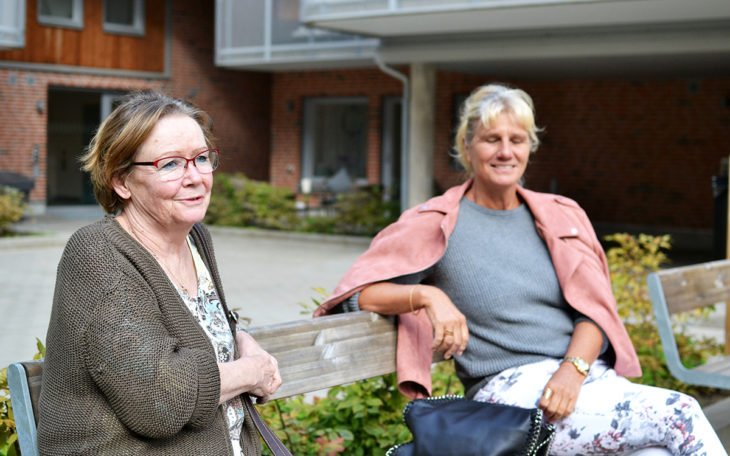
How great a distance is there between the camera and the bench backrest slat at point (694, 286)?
4.70 m

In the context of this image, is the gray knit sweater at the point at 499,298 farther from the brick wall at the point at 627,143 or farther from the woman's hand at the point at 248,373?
the brick wall at the point at 627,143

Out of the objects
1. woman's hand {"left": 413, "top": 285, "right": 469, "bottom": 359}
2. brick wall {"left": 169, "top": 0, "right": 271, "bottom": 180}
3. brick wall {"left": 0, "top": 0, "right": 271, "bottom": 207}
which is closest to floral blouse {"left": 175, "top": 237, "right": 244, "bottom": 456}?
woman's hand {"left": 413, "top": 285, "right": 469, "bottom": 359}

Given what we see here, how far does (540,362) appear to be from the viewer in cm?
348

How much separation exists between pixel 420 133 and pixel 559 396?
41.7 ft

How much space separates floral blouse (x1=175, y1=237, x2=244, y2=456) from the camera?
2.59 metres

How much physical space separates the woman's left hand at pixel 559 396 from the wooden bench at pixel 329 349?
56 centimetres

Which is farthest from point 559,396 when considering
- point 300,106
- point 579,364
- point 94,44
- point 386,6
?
point 300,106

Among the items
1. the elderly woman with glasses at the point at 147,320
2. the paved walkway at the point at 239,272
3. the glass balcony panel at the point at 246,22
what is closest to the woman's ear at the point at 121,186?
the elderly woman with glasses at the point at 147,320

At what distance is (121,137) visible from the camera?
2451 millimetres

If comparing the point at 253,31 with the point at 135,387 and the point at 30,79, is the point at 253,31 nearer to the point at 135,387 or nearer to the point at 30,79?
the point at 30,79

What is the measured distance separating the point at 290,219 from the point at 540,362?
1453 centimetres

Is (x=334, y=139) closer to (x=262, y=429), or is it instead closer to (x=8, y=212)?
(x=8, y=212)

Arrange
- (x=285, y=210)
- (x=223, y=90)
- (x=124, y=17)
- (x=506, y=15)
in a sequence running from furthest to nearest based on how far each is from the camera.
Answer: (x=223, y=90), (x=124, y=17), (x=285, y=210), (x=506, y=15)

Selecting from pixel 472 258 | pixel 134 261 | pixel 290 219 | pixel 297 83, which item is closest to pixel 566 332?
pixel 472 258
